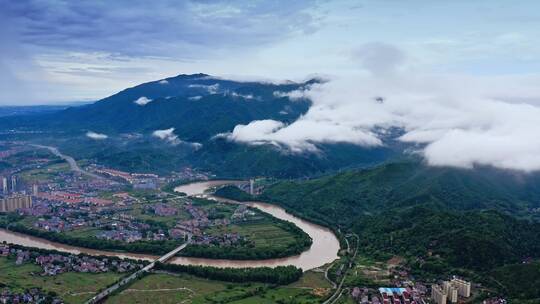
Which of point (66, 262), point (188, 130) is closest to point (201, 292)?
point (66, 262)

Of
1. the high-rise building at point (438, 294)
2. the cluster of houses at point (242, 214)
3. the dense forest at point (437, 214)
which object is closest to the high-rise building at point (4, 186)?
the cluster of houses at point (242, 214)

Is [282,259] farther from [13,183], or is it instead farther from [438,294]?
[13,183]

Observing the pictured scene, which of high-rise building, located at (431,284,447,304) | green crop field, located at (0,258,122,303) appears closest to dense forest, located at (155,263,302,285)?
green crop field, located at (0,258,122,303)

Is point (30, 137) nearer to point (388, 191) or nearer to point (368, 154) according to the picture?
point (368, 154)

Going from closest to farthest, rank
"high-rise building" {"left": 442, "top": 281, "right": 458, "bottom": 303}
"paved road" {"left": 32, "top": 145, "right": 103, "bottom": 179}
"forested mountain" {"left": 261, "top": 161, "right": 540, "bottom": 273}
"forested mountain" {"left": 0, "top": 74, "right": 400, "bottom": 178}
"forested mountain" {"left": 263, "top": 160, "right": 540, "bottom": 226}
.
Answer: "high-rise building" {"left": 442, "top": 281, "right": 458, "bottom": 303} → "forested mountain" {"left": 261, "top": 161, "right": 540, "bottom": 273} → "forested mountain" {"left": 263, "top": 160, "right": 540, "bottom": 226} → "paved road" {"left": 32, "top": 145, "right": 103, "bottom": 179} → "forested mountain" {"left": 0, "top": 74, "right": 400, "bottom": 178}

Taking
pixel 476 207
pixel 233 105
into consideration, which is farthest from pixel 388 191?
pixel 233 105

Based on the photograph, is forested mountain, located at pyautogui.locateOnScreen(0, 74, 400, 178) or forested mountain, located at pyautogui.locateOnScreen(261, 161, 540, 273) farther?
forested mountain, located at pyautogui.locateOnScreen(0, 74, 400, 178)

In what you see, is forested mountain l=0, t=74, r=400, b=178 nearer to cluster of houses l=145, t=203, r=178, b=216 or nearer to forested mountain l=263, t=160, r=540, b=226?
forested mountain l=263, t=160, r=540, b=226
